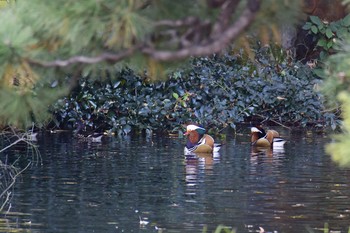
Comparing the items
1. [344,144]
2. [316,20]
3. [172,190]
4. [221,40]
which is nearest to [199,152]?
[172,190]

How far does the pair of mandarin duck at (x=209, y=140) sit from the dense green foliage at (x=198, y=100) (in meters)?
1.22

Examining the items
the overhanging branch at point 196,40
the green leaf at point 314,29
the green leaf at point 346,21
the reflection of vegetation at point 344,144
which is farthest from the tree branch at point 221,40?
the green leaf at point 314,29

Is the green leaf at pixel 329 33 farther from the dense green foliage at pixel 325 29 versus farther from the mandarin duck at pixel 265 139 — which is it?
the mandarin duck at pixel 265 139

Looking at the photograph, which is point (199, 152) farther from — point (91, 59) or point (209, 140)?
point (91, 59)

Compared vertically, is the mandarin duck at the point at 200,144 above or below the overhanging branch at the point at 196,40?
below

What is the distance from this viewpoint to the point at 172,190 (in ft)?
38.3

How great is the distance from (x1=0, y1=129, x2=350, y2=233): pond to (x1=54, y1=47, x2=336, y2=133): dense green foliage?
1940 mm

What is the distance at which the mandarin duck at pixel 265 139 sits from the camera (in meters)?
16.6

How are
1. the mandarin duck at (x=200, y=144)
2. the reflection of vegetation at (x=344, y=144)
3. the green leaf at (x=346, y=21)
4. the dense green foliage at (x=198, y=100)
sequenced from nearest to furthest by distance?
the reflection of vegetation at (x=344, y=144), the mandarin duck at (x=200, y=144), the dense green foliage at (x=198, y=100), the green leaf at (x=346, y=21)

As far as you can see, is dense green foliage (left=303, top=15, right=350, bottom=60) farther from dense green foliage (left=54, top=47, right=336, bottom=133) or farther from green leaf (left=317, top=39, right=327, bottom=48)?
dense green foliage (left=54, top=47, right=336, bottom=133)

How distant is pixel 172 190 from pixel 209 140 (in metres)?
4.57

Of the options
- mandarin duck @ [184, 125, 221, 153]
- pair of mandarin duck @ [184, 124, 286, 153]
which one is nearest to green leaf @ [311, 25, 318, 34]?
pair of mandarin duck @ [184, 124, 286, 153]

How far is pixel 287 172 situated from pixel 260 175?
1.68 ft

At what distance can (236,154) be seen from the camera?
15.6 m
